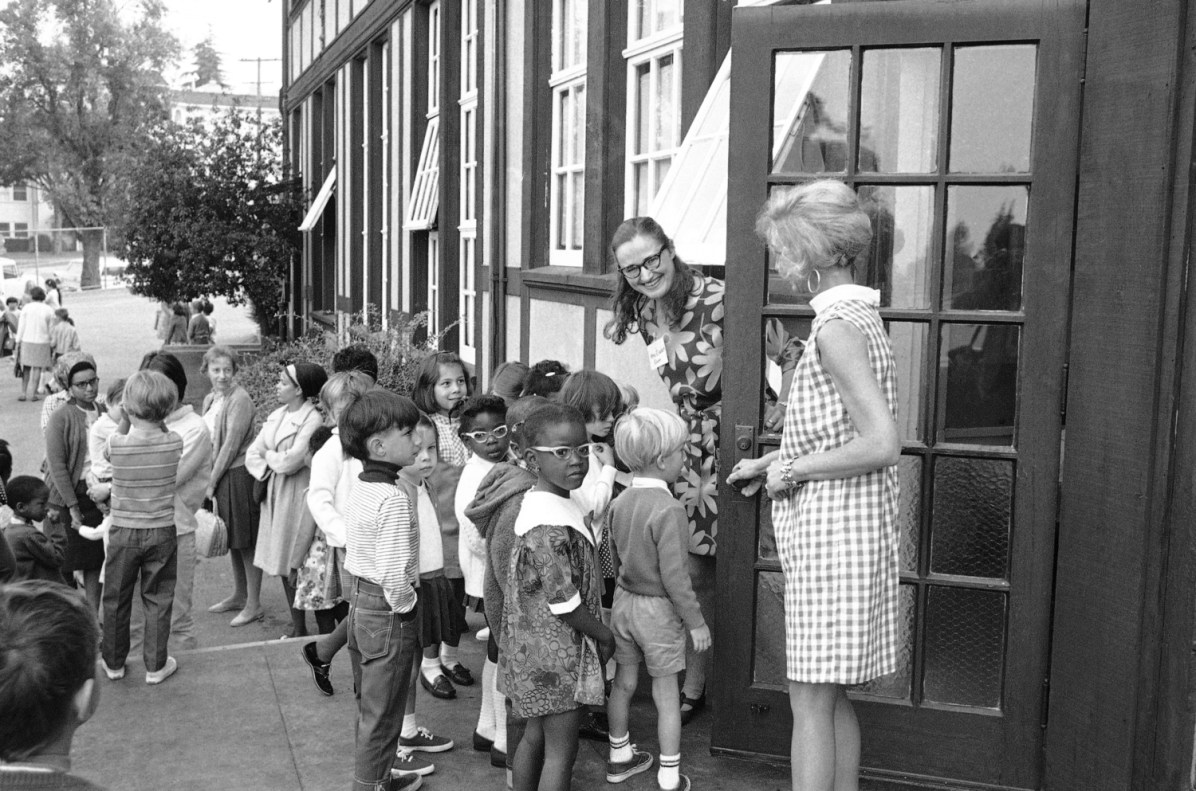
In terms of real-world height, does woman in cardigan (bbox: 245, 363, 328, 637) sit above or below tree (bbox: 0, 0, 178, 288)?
below

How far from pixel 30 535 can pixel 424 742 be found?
1.95 meters

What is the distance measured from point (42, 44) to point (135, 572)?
48775 mm

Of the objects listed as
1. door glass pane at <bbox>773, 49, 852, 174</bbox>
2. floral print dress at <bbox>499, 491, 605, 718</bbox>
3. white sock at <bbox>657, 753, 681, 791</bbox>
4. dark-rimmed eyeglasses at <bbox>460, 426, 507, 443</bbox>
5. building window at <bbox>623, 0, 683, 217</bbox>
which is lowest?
white sock at <bbox>657, 753, 681, 791</bbox>

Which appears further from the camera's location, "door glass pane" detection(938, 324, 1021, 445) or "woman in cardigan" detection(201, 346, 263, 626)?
"woman in cardigan" detection(201, 346, 263, 626)

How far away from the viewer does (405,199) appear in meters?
13.6

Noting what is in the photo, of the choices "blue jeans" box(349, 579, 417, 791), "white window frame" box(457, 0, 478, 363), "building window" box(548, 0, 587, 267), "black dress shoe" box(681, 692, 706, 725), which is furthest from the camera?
"white window frame" box(457, 0, 478, 363)

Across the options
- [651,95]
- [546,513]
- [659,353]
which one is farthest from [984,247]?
[651,95]

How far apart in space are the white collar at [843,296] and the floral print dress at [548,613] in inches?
36.8

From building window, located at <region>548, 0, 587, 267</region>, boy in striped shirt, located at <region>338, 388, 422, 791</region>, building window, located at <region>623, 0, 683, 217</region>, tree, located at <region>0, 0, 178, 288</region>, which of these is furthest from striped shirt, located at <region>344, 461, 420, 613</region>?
tree, located at <region>0, 0, 178, 288</region>

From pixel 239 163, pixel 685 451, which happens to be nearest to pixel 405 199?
pixel 239 163

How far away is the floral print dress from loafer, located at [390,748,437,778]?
0.75 metres

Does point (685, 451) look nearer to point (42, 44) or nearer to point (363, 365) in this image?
point (363, 365)

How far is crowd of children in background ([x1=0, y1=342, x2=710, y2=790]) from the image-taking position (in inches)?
139

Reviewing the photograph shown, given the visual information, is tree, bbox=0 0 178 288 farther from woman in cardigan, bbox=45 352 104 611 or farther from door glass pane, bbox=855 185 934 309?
door glass pane, bbox=855 185 934 309
